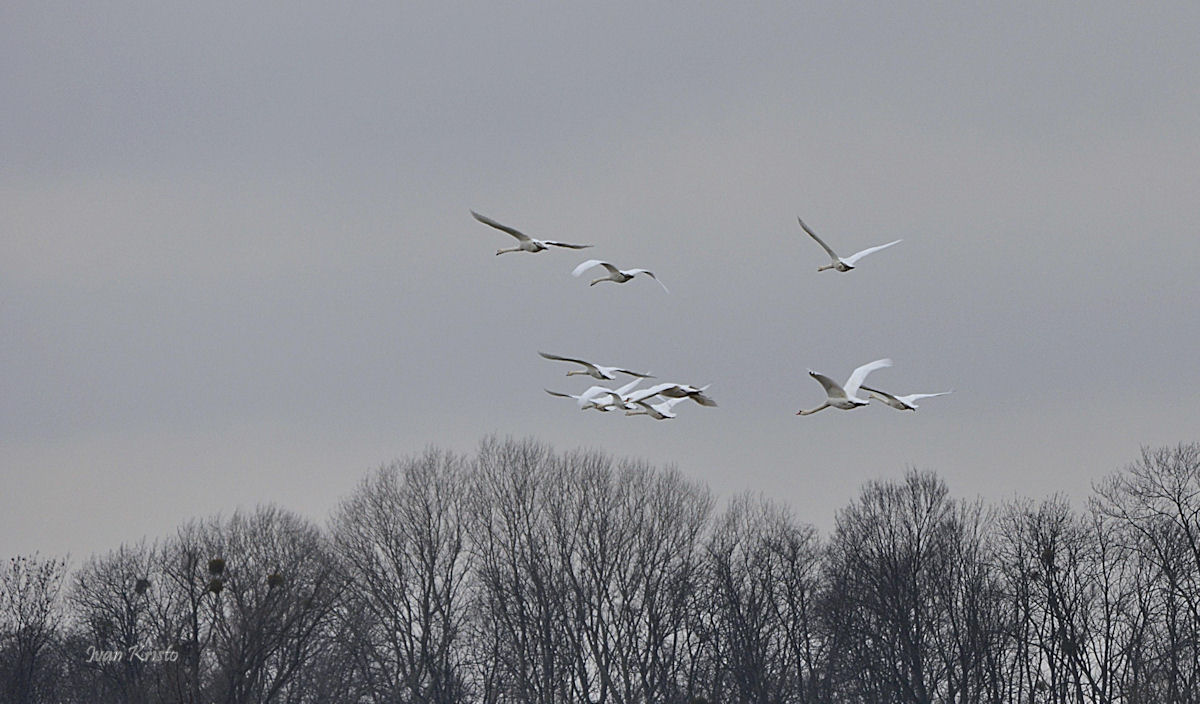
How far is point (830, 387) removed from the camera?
28250mm

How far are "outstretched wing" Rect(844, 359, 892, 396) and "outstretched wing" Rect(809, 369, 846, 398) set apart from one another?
0.28 meters

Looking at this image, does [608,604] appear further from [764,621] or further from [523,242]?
[523,242]

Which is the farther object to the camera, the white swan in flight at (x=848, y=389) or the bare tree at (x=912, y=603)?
the bare tree at (x=912, y=603)

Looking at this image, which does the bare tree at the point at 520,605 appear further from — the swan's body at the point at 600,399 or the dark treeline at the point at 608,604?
the swan's body at the point at 600,399

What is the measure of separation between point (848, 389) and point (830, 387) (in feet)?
4.18

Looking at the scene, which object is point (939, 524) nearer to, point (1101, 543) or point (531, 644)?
point (1101, 543)

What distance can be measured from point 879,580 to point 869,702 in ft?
14.3

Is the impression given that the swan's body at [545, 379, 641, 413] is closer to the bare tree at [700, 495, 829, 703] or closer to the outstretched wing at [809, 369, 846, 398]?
the outstretched wing at [809, 369, 846, 398]

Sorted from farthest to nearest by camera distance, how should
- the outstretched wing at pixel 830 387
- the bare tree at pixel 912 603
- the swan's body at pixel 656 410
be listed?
the bare tree at pixel 912 603 → the swan's body at pixel 656 410 → the outstretched wing at pixel 830 387

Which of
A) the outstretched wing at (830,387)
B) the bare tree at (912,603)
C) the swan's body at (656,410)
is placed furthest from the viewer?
the bare tree at (912,603)

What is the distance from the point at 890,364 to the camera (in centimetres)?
2914

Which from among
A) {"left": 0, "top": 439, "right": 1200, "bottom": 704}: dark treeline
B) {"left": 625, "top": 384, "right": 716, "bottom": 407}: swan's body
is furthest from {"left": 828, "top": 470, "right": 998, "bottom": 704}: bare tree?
{"left": 625, "top": 384, "right": 716, "bottom": 407}: swan's body

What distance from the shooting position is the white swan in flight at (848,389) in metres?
28.0

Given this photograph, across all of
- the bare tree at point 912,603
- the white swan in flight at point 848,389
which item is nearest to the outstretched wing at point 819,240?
the white swan in flight at point 848,389
